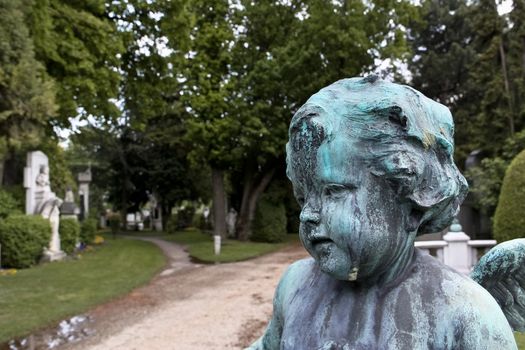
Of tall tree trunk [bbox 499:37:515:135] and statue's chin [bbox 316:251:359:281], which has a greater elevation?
tall tree trunk [bbox 499:37:515:135]

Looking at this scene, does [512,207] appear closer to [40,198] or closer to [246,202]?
[40,198]

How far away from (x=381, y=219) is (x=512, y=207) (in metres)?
10.7

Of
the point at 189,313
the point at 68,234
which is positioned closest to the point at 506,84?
the point at 189,313

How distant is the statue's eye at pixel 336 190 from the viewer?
1.35m

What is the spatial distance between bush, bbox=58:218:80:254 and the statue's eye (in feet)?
61.2

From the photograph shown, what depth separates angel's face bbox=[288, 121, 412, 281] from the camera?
51.8 inches

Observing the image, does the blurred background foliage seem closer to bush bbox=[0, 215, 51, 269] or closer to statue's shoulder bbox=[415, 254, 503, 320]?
bush bbox=[0, 215, 51, 269]

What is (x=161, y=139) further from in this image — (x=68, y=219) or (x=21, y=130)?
(x=21, y=130)

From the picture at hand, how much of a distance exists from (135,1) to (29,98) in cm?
614

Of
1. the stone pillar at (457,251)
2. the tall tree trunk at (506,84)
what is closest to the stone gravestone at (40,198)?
the stone pillar at (457,251)

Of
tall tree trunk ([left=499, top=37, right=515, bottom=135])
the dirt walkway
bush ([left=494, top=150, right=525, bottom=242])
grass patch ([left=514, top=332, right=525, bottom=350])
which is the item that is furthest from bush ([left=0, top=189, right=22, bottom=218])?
tall tree trunk ([left=499, top=37, right=515, bottom=135])

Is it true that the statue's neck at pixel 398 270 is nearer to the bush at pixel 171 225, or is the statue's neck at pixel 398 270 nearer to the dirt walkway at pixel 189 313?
the dirt walkway at pixel 189 313

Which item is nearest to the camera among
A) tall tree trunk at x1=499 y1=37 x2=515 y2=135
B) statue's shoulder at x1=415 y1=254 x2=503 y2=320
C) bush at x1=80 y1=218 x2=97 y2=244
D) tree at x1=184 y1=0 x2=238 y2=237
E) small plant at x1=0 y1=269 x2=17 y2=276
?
statue's shoulder at x1=415 y1=254 x2=503 y2=320

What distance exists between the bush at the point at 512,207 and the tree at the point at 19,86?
10434 mm
